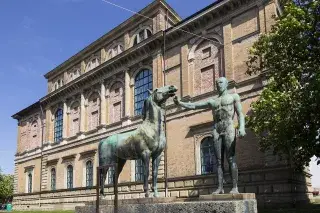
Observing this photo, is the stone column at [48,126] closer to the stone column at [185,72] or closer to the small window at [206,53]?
the stone column at [185,72]

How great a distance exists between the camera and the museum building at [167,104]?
21.0 metres

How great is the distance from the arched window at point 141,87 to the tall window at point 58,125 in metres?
12.2

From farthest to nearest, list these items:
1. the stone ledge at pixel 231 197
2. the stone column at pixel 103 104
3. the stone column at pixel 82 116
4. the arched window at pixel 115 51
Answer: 1. the stone column at pixel 82 116
2. the arched window at pixel 115 51
3. the stone column at pixel 103 104
4. the stone ledge at pixel 231 197

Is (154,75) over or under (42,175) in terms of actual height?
over

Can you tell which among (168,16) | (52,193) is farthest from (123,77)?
(52,193)

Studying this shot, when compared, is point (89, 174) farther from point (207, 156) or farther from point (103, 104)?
point (207, 156)

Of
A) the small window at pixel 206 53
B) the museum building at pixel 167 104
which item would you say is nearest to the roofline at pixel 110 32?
the museum building at pixel 167 104

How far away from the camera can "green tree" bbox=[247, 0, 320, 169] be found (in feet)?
47.2

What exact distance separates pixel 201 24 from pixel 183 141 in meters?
7.57

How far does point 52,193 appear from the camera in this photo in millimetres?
36750

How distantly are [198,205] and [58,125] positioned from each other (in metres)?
33.3

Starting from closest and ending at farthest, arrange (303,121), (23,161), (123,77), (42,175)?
(303,121), (123,77), (42,175), (23,161)

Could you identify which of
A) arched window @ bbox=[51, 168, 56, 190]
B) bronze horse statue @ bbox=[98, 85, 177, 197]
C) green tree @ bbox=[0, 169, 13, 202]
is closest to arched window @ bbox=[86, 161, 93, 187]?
arched window @ bbox=[51, 168, 56, 190]

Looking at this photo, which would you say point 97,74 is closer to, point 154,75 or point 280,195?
point 154,75
